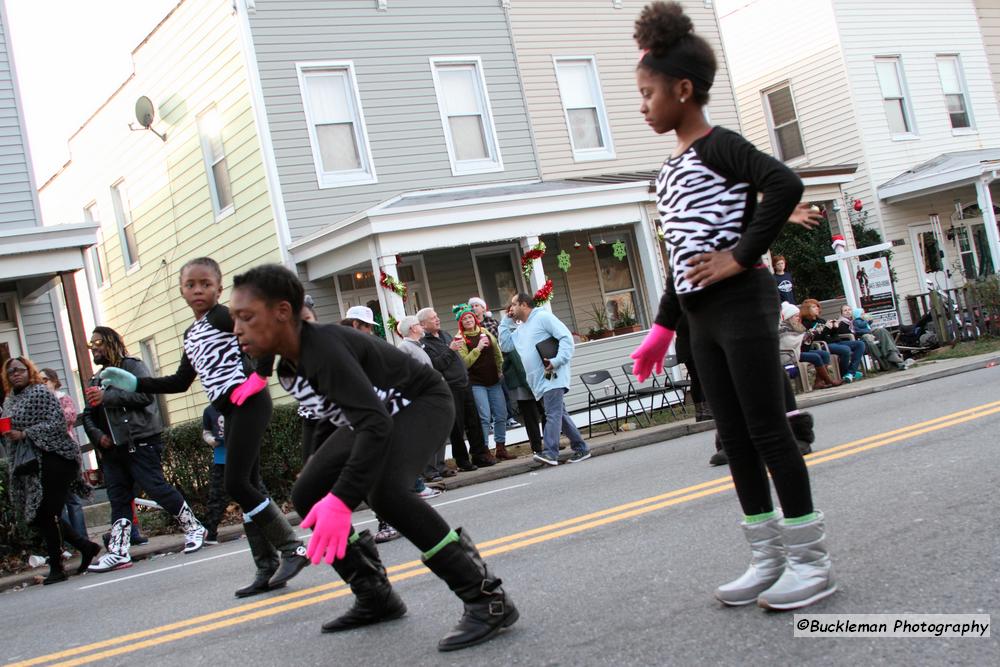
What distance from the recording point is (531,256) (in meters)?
17.3

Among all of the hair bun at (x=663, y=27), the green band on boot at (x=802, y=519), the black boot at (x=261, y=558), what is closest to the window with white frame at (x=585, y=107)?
the black boot at (x=261, y=558)

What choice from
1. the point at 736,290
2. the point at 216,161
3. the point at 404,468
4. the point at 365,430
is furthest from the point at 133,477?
the point at 216,161

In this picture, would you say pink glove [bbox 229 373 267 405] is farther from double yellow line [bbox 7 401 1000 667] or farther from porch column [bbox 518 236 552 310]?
porch column [bbox 518 236 552 310]

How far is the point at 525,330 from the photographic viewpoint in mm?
12172

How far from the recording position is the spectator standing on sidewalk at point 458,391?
12273mm

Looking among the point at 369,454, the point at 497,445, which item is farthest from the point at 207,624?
the point at 497,445

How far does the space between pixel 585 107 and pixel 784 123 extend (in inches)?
318

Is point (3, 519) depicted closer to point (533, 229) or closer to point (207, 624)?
point (207, 624)

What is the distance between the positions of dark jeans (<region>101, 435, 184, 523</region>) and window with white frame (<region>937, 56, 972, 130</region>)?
23123mm

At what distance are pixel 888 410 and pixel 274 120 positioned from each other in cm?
1111

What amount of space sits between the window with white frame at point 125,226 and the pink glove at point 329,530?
2005cm

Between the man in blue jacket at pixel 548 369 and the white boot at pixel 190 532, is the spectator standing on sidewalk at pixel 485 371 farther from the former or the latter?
the white boot at pixel 190 532

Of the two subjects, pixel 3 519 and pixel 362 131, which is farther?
pixel 362 131

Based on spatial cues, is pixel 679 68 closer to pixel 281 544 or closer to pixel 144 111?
pixel 281 544
